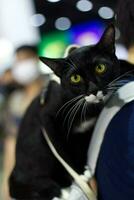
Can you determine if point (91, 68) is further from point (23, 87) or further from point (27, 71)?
point (23, 87)

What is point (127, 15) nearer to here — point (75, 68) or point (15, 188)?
point (75, 68)

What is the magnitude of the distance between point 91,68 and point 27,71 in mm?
1769

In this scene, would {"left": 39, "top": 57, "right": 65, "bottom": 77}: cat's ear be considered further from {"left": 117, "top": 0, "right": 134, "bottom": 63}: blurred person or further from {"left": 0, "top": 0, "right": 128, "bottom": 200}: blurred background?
{"left": 0, "top": 0, "right": 128, "bottom": 200}: blurred background

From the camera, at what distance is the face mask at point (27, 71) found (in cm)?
279

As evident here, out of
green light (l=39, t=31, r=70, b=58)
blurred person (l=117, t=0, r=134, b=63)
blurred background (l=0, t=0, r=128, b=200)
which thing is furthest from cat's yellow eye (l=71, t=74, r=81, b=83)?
green light (l=39, t=31, r=70, b=58)

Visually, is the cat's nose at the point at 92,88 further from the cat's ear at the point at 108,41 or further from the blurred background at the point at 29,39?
the blurred background at the point at 29,39

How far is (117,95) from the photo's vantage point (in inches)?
37.4

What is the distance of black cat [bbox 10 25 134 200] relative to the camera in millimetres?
1053

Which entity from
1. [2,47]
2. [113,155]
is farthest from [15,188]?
[2,47]

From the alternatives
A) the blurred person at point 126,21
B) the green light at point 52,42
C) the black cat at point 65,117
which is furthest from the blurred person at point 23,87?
the blurred person at point 126,21

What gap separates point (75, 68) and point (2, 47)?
3121mm

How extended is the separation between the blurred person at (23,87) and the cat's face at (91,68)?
1705 mm

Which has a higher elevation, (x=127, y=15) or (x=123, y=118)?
(x=127, y=15)

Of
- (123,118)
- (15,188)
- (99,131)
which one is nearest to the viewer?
(123,118)
